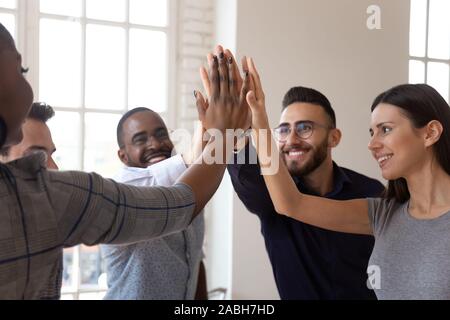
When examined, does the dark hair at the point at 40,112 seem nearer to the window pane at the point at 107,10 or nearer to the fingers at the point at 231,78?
the fingers at the point at 231,78

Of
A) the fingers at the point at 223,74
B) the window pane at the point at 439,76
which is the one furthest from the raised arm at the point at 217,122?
the window pane at the point at 439,76

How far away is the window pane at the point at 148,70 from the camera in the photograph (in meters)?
3.06

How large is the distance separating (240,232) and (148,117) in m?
1.20

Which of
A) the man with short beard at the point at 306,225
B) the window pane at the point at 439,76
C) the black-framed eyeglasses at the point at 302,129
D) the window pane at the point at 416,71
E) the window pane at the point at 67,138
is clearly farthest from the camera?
the window pane at the point at 439,76

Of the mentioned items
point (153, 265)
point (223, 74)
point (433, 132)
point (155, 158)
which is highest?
point (223, 74)

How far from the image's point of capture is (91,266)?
2.98m

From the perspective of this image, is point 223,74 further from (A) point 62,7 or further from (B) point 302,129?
(A) point 62,7

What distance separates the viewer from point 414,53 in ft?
12.0

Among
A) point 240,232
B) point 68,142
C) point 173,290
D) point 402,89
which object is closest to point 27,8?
point 68,142

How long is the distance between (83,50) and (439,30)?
2.44m

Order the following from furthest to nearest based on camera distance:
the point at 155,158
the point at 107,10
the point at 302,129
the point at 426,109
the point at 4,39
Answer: the point at 107,10
the point at 302,129
the point at 155,158
the point at 426,109
the point at 4,39

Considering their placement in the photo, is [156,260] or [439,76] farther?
[439,76]

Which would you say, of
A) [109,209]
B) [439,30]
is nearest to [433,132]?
[109,209]

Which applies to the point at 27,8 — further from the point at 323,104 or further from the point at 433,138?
the point at 433,138
